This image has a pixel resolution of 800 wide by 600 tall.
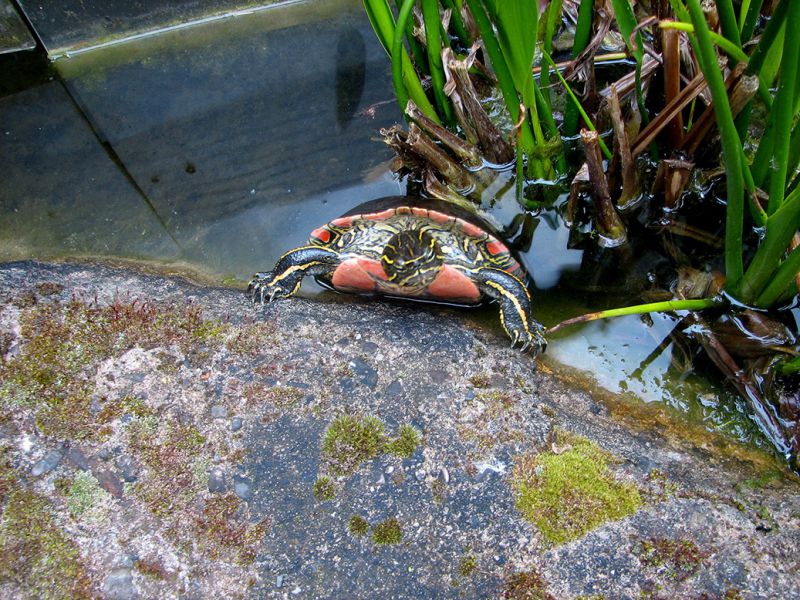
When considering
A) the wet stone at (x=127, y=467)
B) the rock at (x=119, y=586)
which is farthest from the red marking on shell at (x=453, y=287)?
the rock at (x=119, y=586)

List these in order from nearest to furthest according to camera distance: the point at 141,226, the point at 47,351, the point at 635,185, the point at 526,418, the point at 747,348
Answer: the point at 526,418
the point at 47,351
the point at 747,348
the point at 635,185
the point at 141,226

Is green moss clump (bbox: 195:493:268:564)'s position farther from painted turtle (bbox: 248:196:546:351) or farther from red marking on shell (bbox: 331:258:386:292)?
red marking on shell (bbox: 331:258:386:292)

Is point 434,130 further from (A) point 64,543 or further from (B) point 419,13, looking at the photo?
(A) point 64,543

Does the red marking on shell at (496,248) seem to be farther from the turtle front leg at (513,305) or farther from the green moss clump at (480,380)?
the green moss clump at (480,380)

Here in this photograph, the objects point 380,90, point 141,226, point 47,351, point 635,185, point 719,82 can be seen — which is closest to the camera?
point 719,82

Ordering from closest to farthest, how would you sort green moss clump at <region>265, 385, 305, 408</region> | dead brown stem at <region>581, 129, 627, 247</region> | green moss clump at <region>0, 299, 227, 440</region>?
green moss clump at <region>0, 299, 227, 440</region>, green moss clump at <region>265, 385, 305, 408</region>, dead brown stem at <region>581, 129, 627, 247</region>

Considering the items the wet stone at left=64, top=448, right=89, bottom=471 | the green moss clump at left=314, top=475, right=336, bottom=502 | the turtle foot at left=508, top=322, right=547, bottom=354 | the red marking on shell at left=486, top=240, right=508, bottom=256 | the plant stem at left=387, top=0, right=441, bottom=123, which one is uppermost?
the plant stem at left=387, top=0, right=441, bottom=123

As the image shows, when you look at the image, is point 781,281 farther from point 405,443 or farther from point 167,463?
point 167,463

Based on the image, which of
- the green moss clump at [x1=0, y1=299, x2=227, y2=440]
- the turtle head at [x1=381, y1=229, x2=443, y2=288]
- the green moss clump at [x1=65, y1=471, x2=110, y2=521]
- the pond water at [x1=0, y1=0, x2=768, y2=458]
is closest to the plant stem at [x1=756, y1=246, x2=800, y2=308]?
the pond water at [x1=0, y1=0, x2=768, y2=458]

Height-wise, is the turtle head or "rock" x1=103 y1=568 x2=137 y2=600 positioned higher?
"rock" x1=103 y1=568 x2=137 y2=600

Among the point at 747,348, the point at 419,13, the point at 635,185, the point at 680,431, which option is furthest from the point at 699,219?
the point at 419,13
